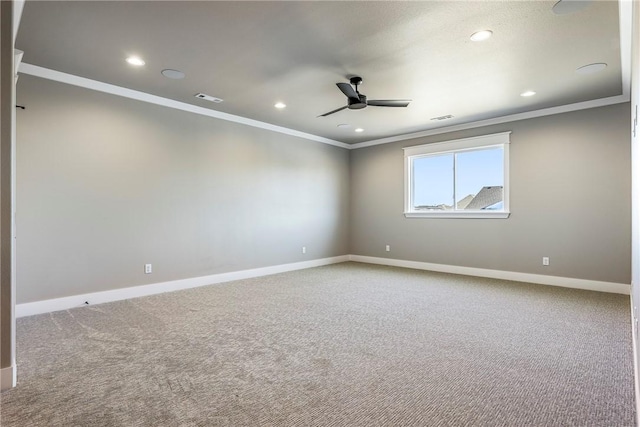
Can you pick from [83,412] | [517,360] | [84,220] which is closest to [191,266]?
[84,220]

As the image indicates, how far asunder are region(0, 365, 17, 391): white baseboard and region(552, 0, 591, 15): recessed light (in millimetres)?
4390

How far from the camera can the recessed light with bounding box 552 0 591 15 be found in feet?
7.99

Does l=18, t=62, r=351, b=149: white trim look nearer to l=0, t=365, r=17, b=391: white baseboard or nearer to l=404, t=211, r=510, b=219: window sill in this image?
l=404, t=211, r=510, b=219: window sill

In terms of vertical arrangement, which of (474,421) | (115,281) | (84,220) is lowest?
(474,421)

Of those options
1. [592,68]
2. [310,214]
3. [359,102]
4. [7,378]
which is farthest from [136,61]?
[592,68]

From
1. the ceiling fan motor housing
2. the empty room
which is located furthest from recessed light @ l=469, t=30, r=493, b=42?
the ceiling fan motor housing

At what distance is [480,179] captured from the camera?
5.82 meters

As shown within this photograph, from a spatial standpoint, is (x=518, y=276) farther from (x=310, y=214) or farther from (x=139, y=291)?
(x=139, y=291)

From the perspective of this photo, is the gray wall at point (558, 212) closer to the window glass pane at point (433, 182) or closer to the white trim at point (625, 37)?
the window glass pane at point (433, 182)

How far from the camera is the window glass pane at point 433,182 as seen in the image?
6.21 metres

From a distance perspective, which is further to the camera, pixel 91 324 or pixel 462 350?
pixel 91 324

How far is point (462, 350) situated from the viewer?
2594 mm

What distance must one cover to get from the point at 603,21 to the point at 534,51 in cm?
56

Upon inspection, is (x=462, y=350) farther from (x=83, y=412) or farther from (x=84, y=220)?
(x=84, y=220)
